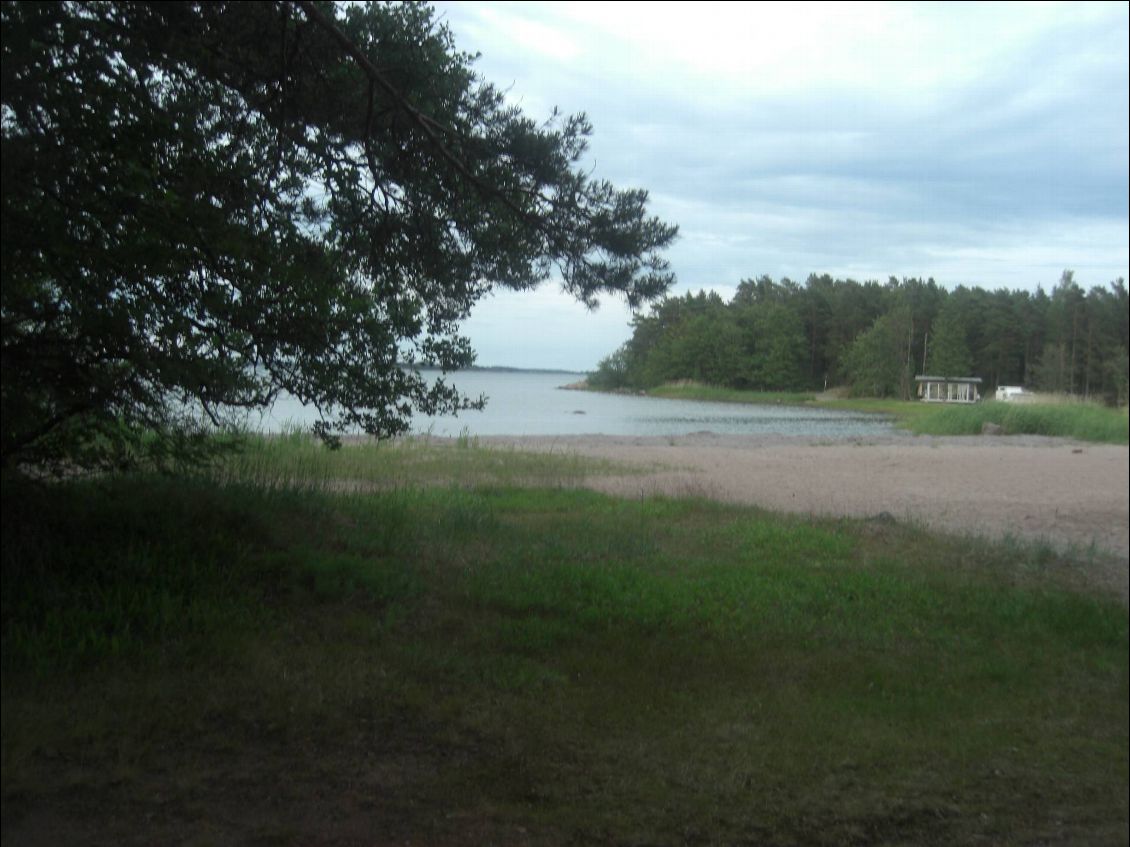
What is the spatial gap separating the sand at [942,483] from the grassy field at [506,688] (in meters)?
3.69

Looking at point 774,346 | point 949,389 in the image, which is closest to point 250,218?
point 949,389

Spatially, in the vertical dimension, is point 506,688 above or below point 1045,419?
below

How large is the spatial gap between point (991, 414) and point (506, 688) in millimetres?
12917

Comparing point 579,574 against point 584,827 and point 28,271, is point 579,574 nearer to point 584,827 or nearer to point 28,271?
point 584,827

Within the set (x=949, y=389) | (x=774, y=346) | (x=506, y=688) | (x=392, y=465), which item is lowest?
(x=506, y=688)

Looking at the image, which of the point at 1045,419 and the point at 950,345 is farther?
the point at 1045,419

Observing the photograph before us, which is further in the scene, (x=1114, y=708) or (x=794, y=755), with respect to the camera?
(x=1114, y=708)

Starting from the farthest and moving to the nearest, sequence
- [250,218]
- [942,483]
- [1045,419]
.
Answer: [942,483] → [1045,419] → [250,218]

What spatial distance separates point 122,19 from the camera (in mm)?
6508

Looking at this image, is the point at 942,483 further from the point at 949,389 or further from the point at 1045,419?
the point at 1045,419

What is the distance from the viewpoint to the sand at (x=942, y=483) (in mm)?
12867

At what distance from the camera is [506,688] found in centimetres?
568

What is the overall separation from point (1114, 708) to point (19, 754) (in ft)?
20.7

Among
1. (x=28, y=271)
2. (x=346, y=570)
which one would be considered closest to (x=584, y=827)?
(x=346, y=570)
